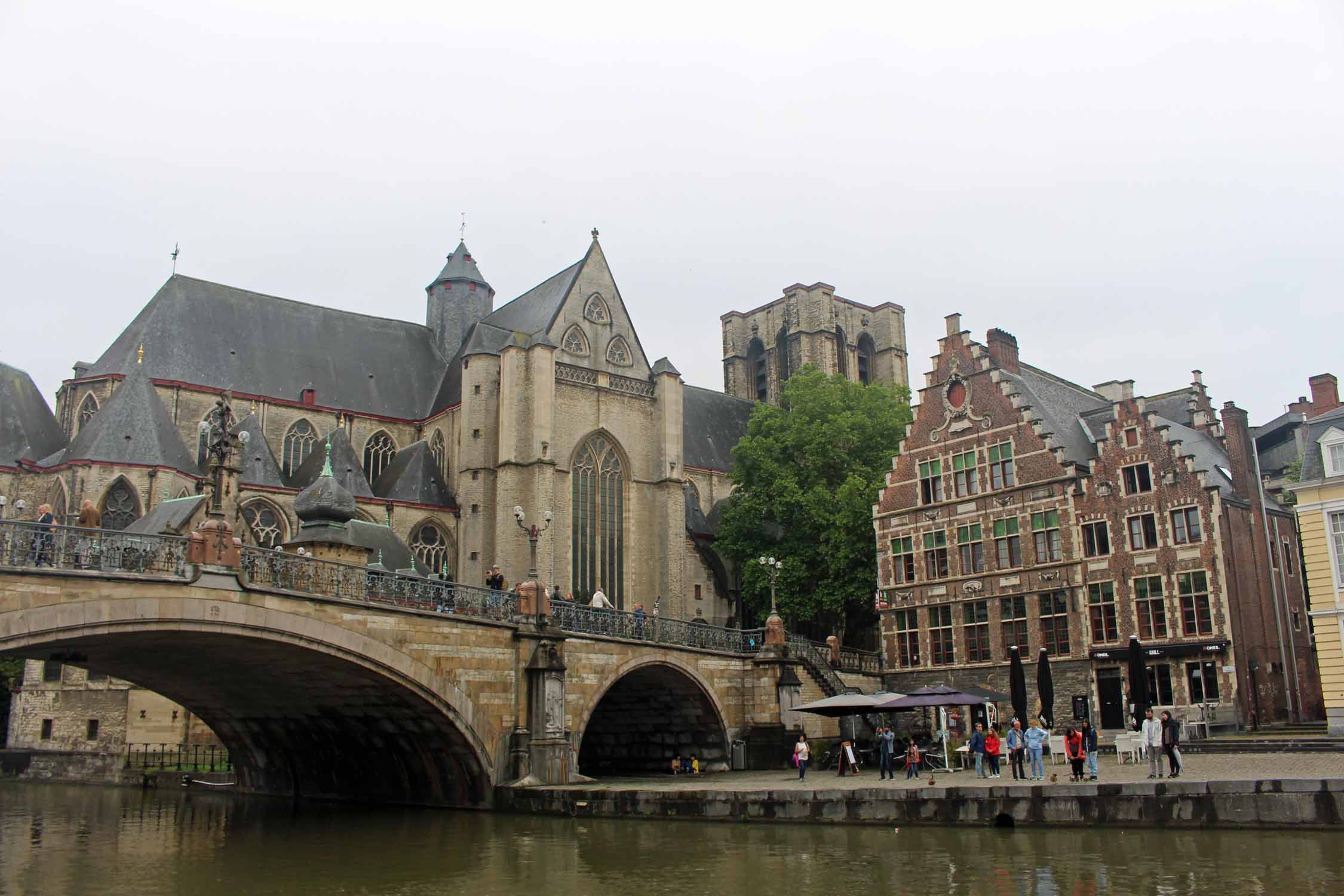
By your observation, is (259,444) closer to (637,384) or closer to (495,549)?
(495,549)

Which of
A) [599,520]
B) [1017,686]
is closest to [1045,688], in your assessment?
[1017,686]

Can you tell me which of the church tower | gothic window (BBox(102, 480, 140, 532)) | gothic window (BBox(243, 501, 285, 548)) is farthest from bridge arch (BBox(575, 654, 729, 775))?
the church tower

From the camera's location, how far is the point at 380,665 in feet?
73.0

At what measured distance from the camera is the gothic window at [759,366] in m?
68.5

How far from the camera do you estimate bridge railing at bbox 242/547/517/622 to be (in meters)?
21.5

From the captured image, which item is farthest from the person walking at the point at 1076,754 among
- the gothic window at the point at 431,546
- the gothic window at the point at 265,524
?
the gothic window at the point at 265,524

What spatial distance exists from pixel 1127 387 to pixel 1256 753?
15.9 meters

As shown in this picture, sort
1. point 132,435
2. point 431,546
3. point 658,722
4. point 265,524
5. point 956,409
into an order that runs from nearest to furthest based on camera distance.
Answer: point 658,722
point 956,409
point 132,435
point 265,524
point 431,546

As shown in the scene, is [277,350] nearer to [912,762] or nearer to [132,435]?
[132,435]

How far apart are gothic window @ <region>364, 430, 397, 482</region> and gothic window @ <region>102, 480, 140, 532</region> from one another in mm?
10821

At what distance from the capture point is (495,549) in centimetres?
4388

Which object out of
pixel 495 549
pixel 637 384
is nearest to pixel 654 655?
pixel 495 549

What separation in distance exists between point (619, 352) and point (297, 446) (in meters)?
13.3

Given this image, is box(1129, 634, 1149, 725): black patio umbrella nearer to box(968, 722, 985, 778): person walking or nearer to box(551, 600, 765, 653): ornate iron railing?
box(968, 722, 985, 778): person walking
